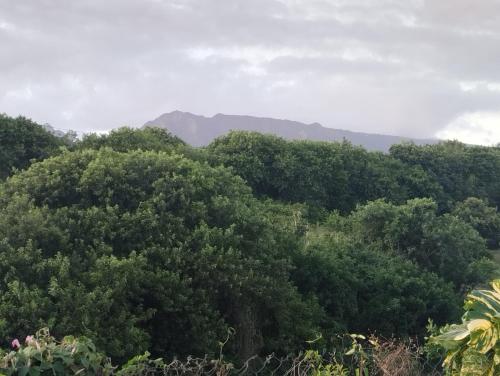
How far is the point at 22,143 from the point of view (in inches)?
668

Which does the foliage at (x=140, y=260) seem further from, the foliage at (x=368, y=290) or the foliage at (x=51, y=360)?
the foliage at (x=51, y=360)

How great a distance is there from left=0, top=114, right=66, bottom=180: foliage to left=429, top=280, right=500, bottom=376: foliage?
43.3 ft

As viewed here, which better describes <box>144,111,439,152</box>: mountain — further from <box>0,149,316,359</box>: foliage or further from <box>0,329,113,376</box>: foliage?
<box>0,329,113,376</box>: foliage

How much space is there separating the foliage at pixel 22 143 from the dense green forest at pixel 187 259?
37 mm

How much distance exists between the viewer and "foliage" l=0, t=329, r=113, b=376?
3.78m

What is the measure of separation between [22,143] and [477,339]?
14.5 metres

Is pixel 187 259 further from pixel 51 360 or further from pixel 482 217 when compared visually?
pixel 482 217

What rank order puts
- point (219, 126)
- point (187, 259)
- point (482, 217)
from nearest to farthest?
point (187, 259) → point (482, 217) → point (219, 126)

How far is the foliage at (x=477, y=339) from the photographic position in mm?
5102

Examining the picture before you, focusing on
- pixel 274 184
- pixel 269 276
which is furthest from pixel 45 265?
pixel 274 184

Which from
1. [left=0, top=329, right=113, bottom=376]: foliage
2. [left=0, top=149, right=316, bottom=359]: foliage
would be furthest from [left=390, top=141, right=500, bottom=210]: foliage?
[left=0, top=329, right=113, bottom=376]: foliage

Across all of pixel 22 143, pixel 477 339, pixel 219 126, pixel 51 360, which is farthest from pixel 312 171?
pixel 219 126

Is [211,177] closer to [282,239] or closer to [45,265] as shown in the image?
[282,239]

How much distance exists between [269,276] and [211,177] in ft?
9.29
